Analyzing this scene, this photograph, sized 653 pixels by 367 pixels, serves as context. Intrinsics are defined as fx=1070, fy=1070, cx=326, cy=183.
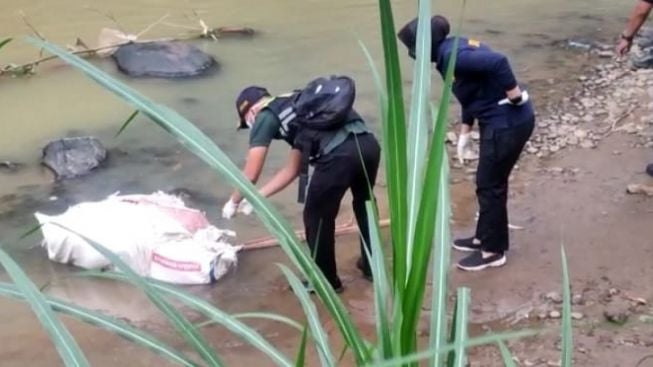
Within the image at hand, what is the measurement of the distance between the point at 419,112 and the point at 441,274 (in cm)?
28

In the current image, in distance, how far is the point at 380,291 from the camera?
5.73 ft

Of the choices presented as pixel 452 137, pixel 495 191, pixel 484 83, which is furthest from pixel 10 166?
pixel 484 83

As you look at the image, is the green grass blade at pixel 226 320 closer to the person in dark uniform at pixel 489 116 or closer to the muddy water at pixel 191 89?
the person in dark uniform at pixel 489 116

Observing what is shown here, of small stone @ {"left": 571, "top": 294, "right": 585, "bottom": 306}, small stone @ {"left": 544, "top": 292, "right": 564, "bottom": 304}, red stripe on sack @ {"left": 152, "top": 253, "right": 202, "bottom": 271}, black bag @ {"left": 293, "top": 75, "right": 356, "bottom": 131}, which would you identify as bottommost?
red stripe on sack @ {"left": 152, "top": 253, "right": 202, "bottom": 271}

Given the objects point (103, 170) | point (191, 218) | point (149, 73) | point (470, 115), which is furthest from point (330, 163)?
point (149, 73)

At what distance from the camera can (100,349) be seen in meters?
5.48

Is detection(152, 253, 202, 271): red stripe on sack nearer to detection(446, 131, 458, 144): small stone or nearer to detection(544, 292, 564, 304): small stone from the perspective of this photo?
detection(544, 292, 564, 304): small stone

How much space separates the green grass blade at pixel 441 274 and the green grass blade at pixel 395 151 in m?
0.12

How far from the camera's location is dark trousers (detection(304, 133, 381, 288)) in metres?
5.29

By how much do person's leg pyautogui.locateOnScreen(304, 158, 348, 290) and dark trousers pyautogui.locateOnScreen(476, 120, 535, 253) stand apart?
0.76 metres

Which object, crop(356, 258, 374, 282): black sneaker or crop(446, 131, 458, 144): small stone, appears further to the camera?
crop(446, 131, 458, 144): small stone

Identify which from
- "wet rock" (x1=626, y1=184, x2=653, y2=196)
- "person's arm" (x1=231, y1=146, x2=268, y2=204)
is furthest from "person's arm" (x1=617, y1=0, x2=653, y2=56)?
"person's arm" (x1=231, y1=146, x2=268, y2=204)

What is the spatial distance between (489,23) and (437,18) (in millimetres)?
6218

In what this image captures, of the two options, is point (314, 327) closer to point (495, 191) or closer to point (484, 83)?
point (484, 83)
